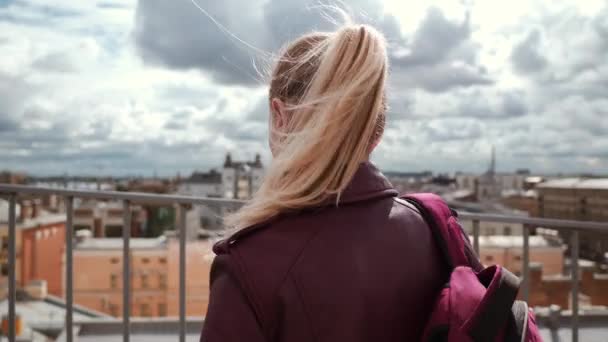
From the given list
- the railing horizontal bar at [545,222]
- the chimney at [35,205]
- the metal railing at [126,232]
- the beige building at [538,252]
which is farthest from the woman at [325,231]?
the chimney at [35,205]

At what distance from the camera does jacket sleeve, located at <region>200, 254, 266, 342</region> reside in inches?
38.2

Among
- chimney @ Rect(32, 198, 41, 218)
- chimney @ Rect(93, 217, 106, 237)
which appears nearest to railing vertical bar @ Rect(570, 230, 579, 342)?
chimney @ Rect(32, 198, 41, 218)

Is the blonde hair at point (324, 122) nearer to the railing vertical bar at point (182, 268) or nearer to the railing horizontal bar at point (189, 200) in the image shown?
the railing horizontal bar at point (189, 200)

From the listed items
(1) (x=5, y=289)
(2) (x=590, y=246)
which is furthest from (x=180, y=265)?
(2) (x=590, y=246)

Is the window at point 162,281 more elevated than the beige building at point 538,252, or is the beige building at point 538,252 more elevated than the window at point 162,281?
the beige building at point 538,252

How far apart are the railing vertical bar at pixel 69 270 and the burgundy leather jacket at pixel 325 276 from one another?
6.93 feet

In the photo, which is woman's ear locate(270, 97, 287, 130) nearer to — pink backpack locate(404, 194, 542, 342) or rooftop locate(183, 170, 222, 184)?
pink backpack locate(404, 194, 542, 342)

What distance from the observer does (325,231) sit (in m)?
1.04

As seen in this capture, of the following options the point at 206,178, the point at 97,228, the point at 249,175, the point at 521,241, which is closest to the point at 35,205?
the point at 249,175

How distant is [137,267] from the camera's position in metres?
39.5

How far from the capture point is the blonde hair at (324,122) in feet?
3.41

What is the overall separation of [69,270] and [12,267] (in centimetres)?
32

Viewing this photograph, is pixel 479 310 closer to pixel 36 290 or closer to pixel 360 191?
pixel 360 191

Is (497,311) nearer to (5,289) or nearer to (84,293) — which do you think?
(5,289)
